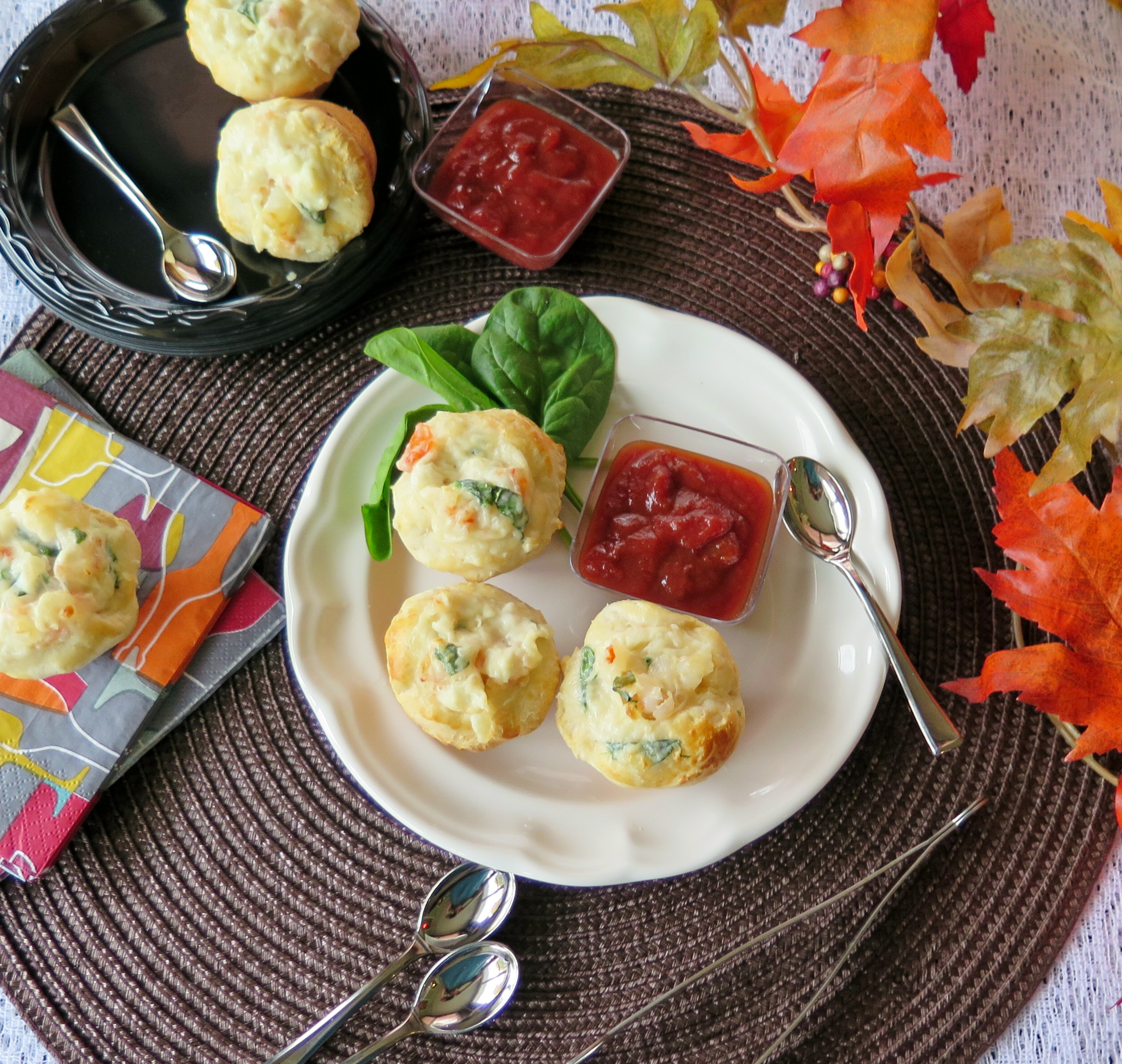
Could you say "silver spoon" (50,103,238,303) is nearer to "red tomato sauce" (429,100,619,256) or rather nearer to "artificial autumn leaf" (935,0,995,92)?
"red tomato sauce" (429,100,619,256)

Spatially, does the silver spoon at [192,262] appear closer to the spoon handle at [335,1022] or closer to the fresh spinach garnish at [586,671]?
the fresh spinach garnish at [586,671]

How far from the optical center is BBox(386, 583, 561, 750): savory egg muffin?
2.27 metres

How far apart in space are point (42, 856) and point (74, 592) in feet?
2.59

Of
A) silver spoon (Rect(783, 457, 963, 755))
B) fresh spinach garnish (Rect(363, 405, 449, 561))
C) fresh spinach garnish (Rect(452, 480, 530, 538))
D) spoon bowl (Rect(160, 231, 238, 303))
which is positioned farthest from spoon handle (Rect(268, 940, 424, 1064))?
spoon bowl (Rect(160, 231, 238, 303))

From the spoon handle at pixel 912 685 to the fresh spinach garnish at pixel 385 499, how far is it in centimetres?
126

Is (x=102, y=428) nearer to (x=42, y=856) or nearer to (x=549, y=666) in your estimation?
(x=42, y=856)

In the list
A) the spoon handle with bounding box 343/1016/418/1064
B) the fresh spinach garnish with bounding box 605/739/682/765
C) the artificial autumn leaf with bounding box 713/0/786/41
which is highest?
the artificial autumn leaf with bounding box 713/0/786/41

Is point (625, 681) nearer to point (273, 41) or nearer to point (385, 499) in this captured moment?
point (385, 499)

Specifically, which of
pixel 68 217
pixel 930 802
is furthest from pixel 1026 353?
pixel 68 217

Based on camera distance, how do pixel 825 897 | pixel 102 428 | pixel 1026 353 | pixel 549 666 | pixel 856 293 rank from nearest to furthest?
pixel 1026 353, pixel 856 293, pixel 549 666, pixel 825 897, pixel 102 428

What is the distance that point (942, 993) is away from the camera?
100 inches

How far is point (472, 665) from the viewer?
89.6 inches

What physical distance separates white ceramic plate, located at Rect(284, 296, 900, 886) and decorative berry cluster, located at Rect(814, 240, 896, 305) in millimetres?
322

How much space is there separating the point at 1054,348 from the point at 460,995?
2.19 m
